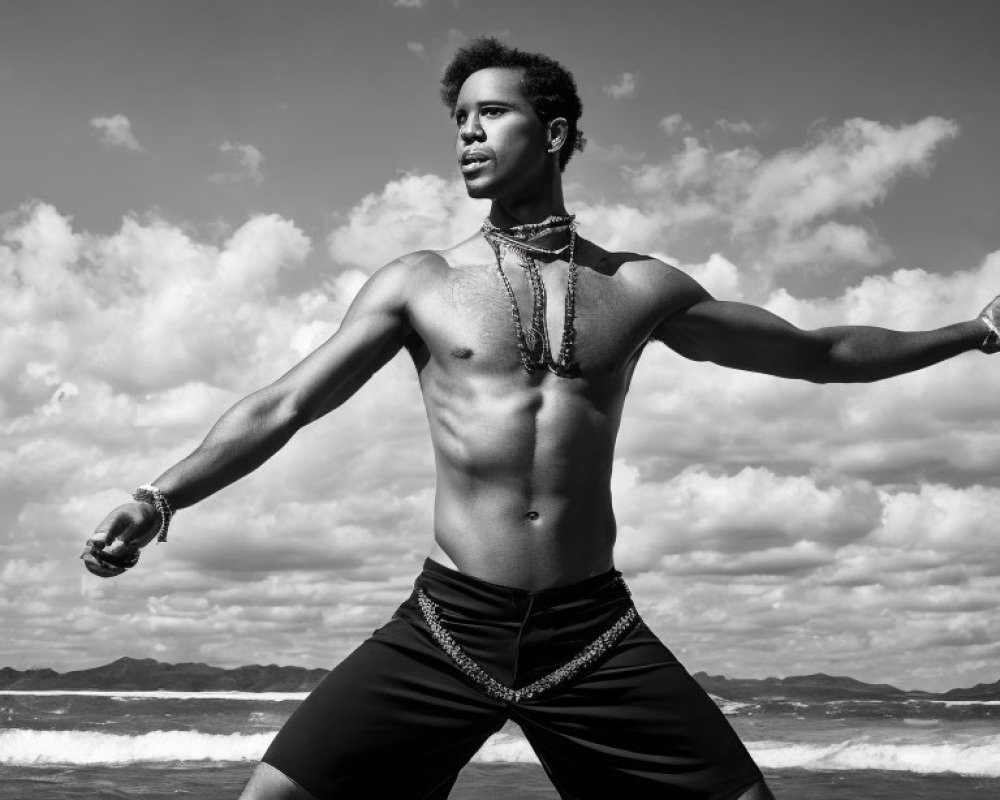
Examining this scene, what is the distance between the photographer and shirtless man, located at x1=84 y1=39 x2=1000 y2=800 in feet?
8.79

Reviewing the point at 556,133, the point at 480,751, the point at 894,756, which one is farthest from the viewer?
the point at 480,751

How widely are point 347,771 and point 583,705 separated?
565 millimetres

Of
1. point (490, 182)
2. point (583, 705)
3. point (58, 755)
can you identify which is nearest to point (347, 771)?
point (583, 705)

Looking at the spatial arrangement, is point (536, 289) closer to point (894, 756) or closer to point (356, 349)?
point (356, 349)

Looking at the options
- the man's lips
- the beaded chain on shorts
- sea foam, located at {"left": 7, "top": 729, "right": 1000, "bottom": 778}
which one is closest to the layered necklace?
the man's lips

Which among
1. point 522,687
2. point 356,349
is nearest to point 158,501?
point 356,349

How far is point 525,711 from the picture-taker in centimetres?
272

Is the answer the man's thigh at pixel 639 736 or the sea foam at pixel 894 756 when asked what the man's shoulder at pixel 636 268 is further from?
the sea foam at pixel 894 756

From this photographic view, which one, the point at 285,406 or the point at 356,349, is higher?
the point at 356,349

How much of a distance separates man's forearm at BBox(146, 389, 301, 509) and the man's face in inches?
30.6

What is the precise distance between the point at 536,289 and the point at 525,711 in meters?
1.04

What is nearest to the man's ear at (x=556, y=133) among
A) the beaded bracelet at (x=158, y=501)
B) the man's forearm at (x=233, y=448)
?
the man's forearm at (x=233, y=448)

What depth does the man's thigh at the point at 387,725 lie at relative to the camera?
264 cm

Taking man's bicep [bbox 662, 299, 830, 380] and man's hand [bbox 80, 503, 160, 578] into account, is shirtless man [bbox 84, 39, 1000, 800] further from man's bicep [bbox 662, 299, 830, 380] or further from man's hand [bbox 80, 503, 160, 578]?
man's bicep [bbox 662, 299, 830, 380]
